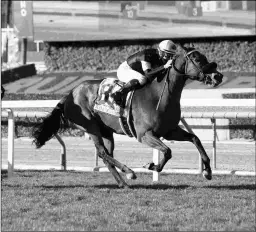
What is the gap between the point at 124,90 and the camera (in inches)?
311

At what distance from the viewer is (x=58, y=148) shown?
46.9ft

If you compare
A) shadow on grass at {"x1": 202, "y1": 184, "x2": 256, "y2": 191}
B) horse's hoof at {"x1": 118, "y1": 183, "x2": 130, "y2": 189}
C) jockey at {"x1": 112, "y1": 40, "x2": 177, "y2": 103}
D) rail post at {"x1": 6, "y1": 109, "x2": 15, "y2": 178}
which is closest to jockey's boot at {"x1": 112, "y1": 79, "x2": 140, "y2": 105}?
jockey at {"x1": 112, "y1": 40, "x2": 177, "y2": 103}

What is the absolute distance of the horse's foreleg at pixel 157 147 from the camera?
7.39 m

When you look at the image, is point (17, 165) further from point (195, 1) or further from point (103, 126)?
point (195, 1)

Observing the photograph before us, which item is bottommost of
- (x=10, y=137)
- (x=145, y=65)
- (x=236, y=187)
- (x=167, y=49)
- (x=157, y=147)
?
(x=236, y=187)

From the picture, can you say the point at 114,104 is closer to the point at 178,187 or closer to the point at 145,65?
the point at 145,65

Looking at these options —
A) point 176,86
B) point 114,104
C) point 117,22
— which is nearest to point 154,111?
point 176,86

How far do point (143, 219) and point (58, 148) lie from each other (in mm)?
8535

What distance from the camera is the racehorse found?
292 inches

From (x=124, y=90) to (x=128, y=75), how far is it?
152 mm

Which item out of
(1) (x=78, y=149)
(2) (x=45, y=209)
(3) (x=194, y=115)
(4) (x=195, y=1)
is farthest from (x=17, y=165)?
(4) (x=195, y=1)

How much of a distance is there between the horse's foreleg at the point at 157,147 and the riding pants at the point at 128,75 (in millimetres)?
523

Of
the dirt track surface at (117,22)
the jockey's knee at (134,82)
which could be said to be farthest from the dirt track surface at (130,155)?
the dirt track surface at (117,22)

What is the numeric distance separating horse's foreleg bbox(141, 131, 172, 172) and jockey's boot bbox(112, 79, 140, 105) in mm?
483
